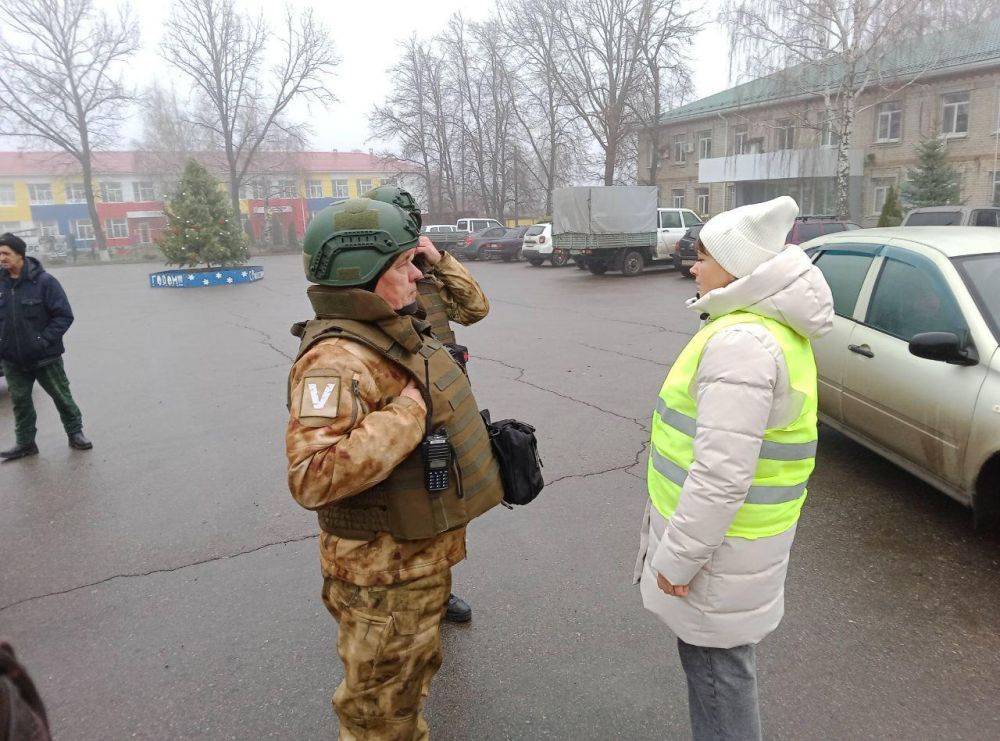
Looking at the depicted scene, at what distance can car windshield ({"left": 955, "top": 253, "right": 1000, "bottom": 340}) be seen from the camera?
3.57 metres

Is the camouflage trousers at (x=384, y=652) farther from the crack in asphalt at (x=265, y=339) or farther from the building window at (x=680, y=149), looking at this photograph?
the building window at (x=680, y=149)

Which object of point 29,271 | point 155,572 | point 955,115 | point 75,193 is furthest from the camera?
point 75,193

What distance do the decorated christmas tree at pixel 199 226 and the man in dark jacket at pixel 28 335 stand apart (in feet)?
67.1

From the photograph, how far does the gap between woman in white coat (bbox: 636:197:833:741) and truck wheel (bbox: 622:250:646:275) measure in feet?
62.8

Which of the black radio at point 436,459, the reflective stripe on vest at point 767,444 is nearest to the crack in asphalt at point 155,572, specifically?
the black radio at point 436,459

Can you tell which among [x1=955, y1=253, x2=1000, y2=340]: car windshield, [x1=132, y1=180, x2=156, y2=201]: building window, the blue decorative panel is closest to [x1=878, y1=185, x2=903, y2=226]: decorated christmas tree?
[x1=955, y1=253, x2=1000, y2=340]: car windshield

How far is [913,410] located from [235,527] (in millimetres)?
4168

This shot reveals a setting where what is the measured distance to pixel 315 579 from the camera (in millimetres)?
3486

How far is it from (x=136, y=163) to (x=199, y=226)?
48684mm

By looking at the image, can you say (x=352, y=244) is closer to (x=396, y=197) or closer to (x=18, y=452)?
(x=396, y=197)

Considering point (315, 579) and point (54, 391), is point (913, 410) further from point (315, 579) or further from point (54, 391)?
point (54, 391)

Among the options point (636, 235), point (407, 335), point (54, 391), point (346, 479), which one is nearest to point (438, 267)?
point (407, 335)

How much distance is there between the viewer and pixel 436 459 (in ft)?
5.84

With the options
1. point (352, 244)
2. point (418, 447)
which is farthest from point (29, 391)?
point (418, 447)
